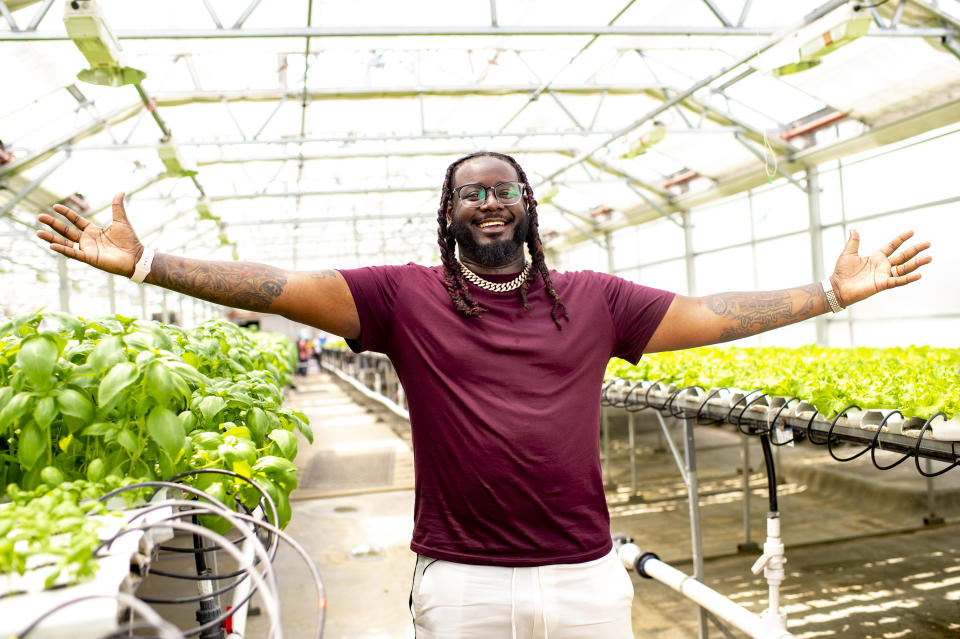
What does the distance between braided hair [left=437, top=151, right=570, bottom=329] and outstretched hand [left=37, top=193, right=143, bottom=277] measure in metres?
0.71

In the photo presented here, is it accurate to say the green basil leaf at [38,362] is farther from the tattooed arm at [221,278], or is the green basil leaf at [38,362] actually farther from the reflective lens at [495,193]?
the reflective lens at [495,193]

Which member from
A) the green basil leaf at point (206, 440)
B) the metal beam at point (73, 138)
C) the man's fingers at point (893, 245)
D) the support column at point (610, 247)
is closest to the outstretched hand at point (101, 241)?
the green basil leaf at point (206, 440)

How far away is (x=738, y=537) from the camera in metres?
5.39

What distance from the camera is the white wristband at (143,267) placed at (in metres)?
1.53

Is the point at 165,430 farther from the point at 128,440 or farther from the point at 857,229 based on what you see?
the point at 857,229

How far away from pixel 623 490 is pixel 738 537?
5.29ft

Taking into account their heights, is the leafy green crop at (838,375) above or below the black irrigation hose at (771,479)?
above

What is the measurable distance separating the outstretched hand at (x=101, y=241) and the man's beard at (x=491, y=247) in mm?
757

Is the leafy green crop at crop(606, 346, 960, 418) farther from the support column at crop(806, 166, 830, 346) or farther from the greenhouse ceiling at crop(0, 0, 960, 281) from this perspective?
the support column at crop(806, 166, 830, 346)

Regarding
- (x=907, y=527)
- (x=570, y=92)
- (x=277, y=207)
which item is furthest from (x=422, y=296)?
(x=277, y=207)

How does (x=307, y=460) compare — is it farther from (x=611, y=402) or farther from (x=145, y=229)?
(x=145, y=229)

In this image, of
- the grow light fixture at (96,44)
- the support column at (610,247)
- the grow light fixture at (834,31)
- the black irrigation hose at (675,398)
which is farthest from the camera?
the support column at (610,247)

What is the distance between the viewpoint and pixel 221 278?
166 cm

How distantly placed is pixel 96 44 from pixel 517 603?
4.43 meters
